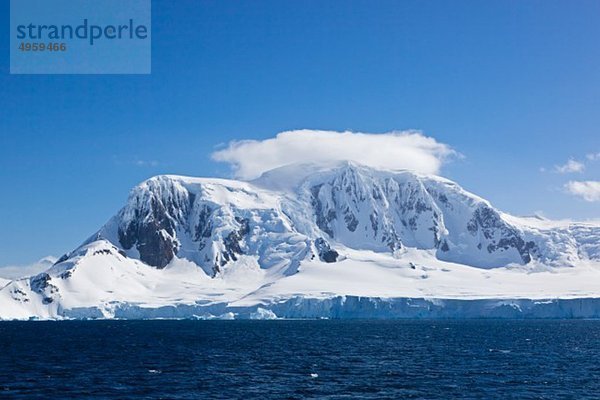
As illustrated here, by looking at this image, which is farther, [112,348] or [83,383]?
[112,348]

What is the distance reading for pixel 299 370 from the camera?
333 ft

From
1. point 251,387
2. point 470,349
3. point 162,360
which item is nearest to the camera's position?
point 251,387

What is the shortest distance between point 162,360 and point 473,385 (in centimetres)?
4969

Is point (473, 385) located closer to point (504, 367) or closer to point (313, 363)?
point (504, 367)

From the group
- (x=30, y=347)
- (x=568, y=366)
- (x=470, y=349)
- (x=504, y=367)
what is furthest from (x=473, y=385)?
(x=30, y=347)

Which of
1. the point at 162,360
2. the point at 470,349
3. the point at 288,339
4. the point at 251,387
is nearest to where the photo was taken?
the point at 251,387

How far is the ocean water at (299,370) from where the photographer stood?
81375 millimetres

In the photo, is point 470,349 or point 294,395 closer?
point 294,395

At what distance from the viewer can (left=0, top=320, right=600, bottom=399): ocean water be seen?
81375mm

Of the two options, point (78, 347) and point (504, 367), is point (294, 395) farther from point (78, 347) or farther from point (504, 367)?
point (78, 347)

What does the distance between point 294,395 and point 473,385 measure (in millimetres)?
22333

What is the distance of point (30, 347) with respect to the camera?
143 meters

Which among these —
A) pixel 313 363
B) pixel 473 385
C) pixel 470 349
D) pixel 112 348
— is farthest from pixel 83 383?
pixel 470 349

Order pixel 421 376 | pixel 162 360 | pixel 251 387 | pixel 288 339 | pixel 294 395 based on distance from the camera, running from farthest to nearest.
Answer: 1. pixel 288 339
2. pixel 162 360
3. pixel 421 376
4. pixel 251 387
5. pixel 294 395
